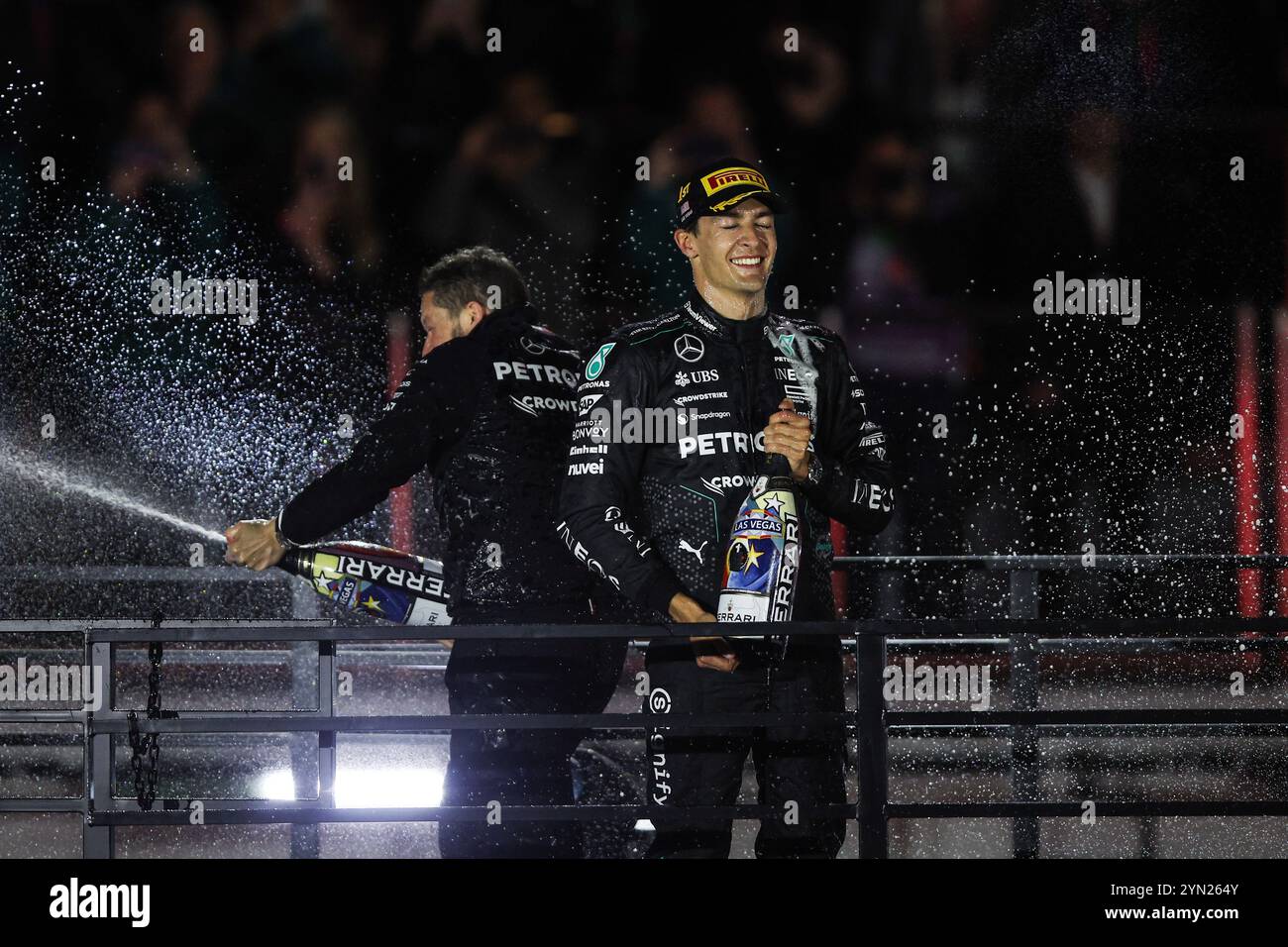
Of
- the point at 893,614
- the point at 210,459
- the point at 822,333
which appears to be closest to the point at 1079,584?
the point at 893,614

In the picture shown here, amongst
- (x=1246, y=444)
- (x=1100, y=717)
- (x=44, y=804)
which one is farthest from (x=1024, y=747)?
(x=1246, y=444)

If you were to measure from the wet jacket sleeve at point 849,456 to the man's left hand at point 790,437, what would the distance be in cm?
11

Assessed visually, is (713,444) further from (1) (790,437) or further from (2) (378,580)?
(2) (378,580)

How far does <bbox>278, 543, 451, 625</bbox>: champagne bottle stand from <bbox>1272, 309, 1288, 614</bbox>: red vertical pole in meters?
5.60

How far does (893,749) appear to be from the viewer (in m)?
6.06

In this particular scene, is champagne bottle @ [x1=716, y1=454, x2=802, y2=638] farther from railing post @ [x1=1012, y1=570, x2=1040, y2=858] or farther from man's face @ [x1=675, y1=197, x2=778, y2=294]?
railing post @ [x1=1012, y1=570, x2=1040, y2=858]

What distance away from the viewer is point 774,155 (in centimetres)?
891

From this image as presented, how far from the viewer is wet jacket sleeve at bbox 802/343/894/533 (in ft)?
10.0

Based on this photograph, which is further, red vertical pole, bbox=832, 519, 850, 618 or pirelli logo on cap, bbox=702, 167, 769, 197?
red vertical pole, bbox=832, 519, 850, 618

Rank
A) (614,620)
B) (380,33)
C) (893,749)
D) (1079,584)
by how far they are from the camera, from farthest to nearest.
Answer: (380,33) < (1079,584) < (893,749) < (614,620)

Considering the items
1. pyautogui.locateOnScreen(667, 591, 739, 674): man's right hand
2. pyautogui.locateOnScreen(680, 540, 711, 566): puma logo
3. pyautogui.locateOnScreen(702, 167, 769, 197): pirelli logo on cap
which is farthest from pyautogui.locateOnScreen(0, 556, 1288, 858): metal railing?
pyautogui.locateOnScreen(702, 167, 769, 197): pirelli logo on cap

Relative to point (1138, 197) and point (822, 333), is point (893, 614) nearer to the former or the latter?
point (1138, 197)

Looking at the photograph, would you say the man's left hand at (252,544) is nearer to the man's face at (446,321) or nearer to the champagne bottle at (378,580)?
the champagne bottle at (378,580)
